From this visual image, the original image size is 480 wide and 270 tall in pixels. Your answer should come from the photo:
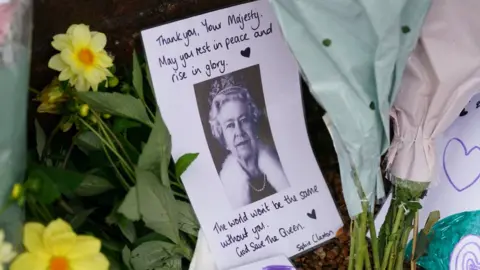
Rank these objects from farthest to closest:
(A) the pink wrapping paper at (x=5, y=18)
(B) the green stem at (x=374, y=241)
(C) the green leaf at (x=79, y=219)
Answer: (B) the green stem at (x=374, y=241)
(C) the green leaf at (x=79, y=219)
(A) the pink wrapping paper at (x=5, y=18)

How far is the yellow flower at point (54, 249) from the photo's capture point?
0.57 meters

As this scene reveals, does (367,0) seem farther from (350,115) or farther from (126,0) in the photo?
(126,0)

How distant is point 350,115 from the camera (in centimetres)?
66

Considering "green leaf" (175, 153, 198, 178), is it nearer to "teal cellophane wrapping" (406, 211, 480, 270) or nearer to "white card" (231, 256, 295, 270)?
"white card" (231, 256, 295, 270)

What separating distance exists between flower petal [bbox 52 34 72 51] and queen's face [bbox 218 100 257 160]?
192 millimetres

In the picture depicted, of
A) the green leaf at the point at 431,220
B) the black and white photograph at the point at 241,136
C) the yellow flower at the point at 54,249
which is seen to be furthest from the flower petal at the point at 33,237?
the green leaf at the point at 431,220

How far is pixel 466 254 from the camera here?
0.82 metres

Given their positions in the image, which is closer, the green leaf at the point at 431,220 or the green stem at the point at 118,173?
the green stem at the point at 118,173

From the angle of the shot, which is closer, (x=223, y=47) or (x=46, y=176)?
(x=46, y=176)

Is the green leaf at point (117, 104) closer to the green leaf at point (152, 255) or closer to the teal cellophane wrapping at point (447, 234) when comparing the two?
the green leaf at point (152, 255)

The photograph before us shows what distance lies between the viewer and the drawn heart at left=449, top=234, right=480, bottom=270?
2.67ft

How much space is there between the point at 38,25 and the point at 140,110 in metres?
0.14

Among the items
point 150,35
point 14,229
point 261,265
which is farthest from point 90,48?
point 261,265

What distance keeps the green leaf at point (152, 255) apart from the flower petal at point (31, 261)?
0.11m
